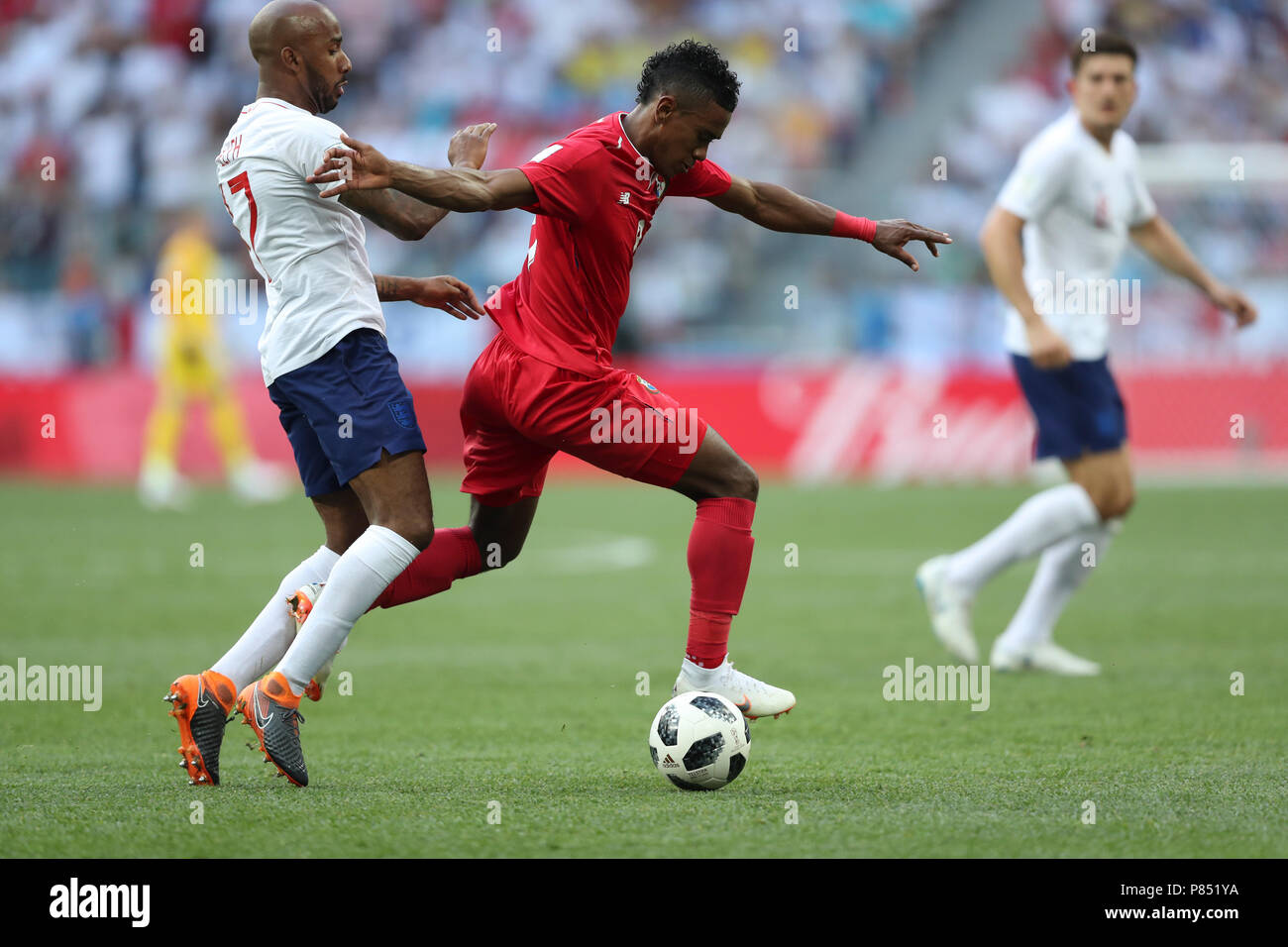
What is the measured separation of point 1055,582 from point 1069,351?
3.48ft

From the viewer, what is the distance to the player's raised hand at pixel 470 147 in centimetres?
455

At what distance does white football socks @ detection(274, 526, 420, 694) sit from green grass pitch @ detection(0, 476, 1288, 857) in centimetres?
38

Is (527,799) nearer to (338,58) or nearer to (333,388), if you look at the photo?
(333,388)

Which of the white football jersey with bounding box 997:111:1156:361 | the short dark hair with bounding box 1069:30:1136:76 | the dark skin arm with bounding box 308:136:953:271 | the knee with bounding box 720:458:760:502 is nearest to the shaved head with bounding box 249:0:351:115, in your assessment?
the dark skin arm with bounding box 308:136:953:271

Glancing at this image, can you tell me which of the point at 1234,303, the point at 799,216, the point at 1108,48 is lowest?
the point at 799,216

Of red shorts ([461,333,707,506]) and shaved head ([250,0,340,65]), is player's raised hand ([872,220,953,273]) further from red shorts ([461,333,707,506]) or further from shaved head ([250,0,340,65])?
shaved head ([250,0,340,65])

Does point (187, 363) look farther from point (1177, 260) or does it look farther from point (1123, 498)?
point (1123, 498)

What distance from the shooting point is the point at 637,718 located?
19.4 feet

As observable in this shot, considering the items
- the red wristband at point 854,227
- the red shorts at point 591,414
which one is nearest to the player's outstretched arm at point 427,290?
the red shorts at point 591,414

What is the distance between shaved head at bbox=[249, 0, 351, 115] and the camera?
4.60 meters

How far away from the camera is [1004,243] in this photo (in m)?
7.06

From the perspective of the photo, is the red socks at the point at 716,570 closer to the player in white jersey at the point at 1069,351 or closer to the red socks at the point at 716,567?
the red socks at the point at 716,567

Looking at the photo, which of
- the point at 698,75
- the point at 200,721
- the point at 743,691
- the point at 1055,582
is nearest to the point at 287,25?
the point at 698,75
